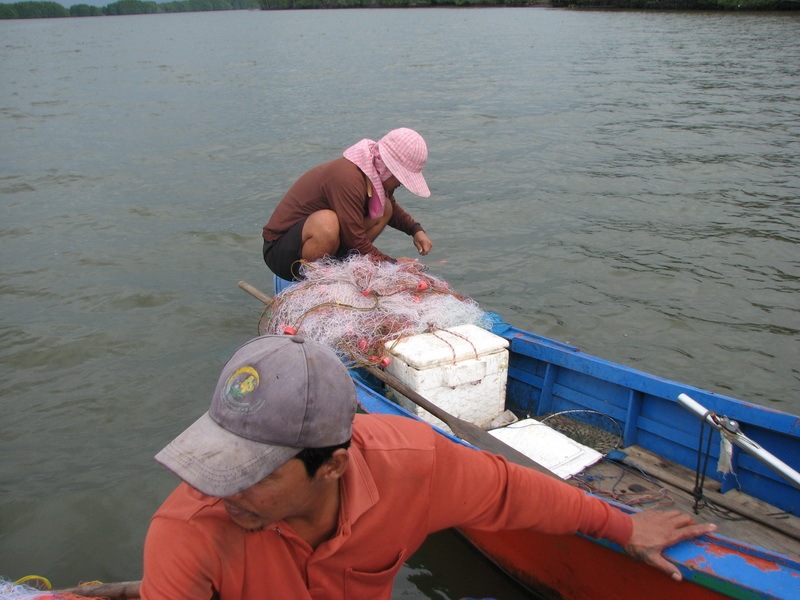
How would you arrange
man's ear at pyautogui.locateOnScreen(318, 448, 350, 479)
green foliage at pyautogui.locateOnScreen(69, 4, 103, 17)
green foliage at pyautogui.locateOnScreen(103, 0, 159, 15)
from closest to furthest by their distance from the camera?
1. man's ear at pyautogui.locateOnScreen(318, 448, 350, 479)
2. green foliage at pyautogui.locateOnScreen(69, 4, 103, 17)
3. green foliage at pyautogui.locateOnScreen(103, 0, 159, 15)

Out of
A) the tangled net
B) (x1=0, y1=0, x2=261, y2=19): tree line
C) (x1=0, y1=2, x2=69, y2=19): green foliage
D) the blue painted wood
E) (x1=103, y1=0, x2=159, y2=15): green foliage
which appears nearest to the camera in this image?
the blue painted wood

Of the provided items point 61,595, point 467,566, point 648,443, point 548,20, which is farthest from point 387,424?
point 548,20

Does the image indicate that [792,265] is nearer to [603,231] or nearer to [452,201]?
A: [603,231]


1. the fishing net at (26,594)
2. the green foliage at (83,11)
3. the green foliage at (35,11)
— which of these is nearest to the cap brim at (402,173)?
the fishing net at (26,594)

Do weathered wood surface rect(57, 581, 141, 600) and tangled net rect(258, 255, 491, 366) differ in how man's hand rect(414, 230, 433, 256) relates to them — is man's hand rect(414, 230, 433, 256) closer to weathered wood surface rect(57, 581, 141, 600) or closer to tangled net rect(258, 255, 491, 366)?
tangled net rect(258, 255, 491, 366)

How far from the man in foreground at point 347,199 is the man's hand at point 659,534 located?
3.07m

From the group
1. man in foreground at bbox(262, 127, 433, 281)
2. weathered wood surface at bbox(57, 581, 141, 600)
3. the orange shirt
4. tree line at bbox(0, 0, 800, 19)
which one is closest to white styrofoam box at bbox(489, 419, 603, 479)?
the orange shirt

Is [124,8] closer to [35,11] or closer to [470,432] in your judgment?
[35,11]

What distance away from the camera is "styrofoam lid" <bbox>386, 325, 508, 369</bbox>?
4207 millimetres

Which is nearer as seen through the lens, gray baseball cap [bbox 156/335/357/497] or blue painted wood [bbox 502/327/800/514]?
gray baseball cap [bbox 156/335/357/497]

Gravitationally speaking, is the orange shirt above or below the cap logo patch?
below

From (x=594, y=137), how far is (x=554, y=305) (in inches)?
274

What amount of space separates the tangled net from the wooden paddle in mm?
298

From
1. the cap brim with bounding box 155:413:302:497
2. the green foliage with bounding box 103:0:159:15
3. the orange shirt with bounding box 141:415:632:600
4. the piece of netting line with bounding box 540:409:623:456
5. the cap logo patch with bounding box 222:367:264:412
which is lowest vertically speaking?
the piece of netting line with bounding box 540:409:623:456
